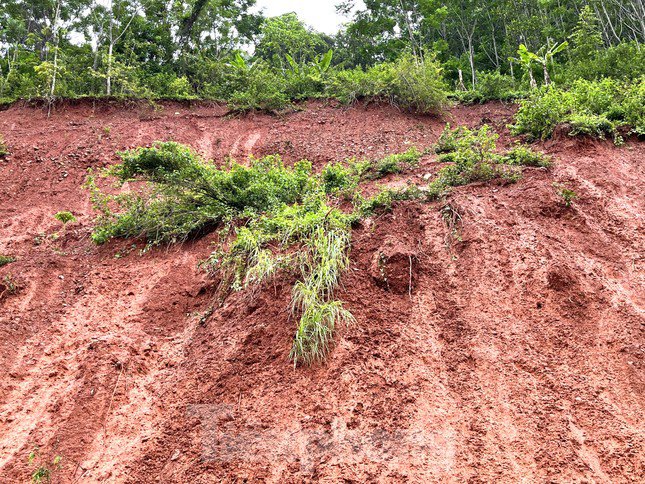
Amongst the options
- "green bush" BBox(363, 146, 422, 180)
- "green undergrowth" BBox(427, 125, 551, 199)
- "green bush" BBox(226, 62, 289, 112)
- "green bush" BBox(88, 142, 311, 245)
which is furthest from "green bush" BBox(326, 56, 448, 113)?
"green bush" BBox(88, 142, 311, 245)

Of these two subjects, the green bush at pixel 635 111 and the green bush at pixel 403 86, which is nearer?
the green bush at pixel 635 111

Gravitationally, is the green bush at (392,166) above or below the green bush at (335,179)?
above

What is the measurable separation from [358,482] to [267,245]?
315 cm

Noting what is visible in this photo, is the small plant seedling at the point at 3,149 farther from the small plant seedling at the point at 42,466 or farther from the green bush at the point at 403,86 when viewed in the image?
the small plant seedling at the point at 42,466

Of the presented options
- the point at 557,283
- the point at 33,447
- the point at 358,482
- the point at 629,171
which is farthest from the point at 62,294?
the point at 629,171

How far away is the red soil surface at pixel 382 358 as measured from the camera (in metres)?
4.10

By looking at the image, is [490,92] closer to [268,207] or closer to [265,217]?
[268,207]

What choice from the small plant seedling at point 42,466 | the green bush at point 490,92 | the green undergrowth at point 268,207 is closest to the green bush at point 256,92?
the green bush at point 490,92

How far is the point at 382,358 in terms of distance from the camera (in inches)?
191

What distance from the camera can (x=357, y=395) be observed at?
14.9 feet

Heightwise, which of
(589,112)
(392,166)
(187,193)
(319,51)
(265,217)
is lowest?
(265,217)

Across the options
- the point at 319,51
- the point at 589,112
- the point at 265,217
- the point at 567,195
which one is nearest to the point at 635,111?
the point at 589,112

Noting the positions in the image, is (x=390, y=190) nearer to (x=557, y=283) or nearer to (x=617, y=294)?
(x=557, y=283)

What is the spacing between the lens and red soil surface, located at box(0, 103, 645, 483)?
13.5ft
